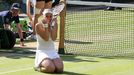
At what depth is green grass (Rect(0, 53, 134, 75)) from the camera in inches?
414

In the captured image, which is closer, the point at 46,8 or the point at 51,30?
the point at 51,30

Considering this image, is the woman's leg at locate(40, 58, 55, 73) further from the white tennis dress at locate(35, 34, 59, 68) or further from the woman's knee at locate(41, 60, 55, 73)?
the white tennis dress at locate(35, 34, 59, 68)

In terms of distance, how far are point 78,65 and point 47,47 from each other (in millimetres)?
1357

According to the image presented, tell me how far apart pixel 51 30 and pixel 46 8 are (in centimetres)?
104

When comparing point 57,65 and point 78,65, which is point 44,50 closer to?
point 57,65

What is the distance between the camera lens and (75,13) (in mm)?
16281

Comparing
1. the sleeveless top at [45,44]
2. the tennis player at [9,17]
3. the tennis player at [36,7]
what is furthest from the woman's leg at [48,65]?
the tennis player at [9,17]

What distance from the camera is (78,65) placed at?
37.8ft

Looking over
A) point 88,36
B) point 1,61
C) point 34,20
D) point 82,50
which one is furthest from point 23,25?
point 34,20

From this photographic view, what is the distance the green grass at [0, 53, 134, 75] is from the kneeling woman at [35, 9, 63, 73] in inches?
8.4

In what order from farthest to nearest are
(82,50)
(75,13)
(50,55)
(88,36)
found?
(88,36), (75,13), (82,50), (50,55)

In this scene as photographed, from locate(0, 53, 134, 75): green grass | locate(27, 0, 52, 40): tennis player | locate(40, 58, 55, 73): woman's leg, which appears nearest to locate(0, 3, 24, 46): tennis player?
locate(0, 53, 134, 75): green grass

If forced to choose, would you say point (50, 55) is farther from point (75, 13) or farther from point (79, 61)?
point (75, 13)

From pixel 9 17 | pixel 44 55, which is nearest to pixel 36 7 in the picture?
pixel 44 55
